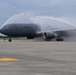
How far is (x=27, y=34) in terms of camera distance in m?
68.7

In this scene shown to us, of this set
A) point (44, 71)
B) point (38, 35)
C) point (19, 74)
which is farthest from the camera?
point (38, 35)

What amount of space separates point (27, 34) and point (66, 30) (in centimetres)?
843

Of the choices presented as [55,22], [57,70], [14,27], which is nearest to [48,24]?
[55,22]

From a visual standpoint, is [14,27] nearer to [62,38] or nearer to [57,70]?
[62,38]

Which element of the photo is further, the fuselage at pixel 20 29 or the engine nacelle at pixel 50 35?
the fuselage at pixel 20 29

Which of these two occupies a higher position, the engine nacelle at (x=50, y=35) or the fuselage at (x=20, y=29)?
the fuselage at (x=20, y=29)

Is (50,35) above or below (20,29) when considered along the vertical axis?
below

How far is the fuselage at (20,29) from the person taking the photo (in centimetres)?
6675

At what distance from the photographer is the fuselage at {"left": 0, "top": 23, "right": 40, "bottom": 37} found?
66750 millimetres

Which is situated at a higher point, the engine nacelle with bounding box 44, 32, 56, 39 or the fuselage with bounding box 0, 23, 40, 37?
the fuselage with bounding box 0, 23, 40, 37

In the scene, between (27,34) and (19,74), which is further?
(27,34)

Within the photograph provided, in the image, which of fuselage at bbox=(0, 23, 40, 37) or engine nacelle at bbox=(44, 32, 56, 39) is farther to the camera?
fuselage at bbox=(0, 23, 40, 37)

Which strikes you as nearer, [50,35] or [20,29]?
[50,35]

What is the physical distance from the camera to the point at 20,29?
67125mm
